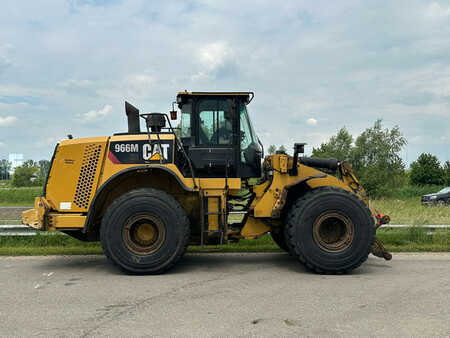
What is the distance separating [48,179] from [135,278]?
2163 millimetres

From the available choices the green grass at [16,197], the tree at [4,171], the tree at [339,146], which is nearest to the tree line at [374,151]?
the tree at [339,146]

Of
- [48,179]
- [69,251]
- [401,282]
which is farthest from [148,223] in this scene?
[401,282]

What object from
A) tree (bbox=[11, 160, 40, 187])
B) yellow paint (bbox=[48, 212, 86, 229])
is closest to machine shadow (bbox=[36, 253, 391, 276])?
yellow paint (bbox=[48, 212, 86, 229])

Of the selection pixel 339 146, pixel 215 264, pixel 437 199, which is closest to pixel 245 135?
pixel 215 264

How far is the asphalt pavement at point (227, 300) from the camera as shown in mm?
4062

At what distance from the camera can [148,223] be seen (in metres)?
6.58

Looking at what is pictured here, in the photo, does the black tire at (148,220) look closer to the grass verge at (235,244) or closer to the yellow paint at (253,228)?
the yellow paint at (253,228)

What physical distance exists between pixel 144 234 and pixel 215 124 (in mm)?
2092

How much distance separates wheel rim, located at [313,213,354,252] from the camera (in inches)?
255

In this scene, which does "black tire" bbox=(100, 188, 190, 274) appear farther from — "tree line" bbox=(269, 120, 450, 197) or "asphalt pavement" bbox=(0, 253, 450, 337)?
"tree line" bbox=(269, 120, 450, 197)

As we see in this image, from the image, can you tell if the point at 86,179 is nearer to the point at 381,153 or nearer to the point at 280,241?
the point at 280,241

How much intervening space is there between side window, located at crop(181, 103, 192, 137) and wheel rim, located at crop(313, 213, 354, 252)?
253 cm

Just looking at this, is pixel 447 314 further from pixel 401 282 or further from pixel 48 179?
A: pixel 48 179

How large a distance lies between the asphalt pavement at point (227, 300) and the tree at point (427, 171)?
4574 cm
